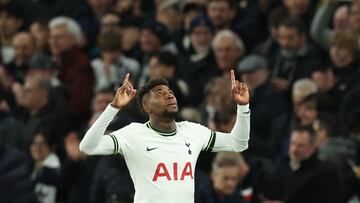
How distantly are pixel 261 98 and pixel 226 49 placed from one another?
1053mm

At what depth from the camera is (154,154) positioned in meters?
11.4

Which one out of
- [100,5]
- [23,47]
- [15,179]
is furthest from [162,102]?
[100,5]

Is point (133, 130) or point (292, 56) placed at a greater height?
point (133, 130)

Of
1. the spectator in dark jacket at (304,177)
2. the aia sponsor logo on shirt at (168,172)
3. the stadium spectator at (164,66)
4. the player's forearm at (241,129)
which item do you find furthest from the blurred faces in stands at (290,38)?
the aia sponsor logo on shirt at (168,172)

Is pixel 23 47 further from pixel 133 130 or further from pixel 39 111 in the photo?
pixel 133 130

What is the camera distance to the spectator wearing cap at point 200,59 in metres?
16.9

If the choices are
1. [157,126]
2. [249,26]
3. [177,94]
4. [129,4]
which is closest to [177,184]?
[157,126]

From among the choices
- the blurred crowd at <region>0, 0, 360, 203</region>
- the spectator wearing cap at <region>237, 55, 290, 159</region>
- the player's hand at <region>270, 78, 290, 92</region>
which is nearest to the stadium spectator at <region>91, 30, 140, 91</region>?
the blurred crowd at <region>0, 0, 360, 203</region>

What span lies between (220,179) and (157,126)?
265 cm

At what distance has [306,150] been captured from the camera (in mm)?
14312

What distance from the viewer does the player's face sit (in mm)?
11453

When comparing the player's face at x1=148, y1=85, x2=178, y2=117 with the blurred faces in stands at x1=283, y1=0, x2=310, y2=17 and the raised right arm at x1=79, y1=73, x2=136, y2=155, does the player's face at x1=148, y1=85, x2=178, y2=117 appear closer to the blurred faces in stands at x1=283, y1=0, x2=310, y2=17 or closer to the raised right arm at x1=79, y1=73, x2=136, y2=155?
the raised right arm at x1=79, y1=73, x2=136, y2=155

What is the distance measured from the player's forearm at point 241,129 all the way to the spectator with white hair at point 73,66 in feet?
18.7

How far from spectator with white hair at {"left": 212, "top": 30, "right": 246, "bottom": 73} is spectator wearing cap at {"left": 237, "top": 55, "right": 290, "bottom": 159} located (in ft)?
1.50
